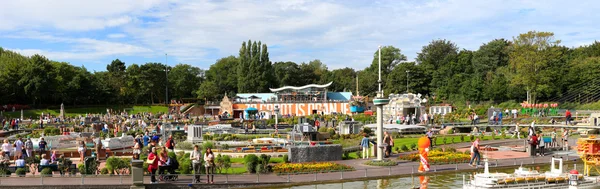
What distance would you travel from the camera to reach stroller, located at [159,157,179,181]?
2030cm

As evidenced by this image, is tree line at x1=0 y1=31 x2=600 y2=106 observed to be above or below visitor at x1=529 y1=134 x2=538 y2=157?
above

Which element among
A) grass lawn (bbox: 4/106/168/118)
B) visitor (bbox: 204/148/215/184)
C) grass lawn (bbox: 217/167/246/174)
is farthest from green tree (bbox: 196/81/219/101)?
visitor (bbox: 204/148/215/184)

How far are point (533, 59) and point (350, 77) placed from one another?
191 feet

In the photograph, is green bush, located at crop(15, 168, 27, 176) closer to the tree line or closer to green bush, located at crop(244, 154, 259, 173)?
green bush, located at crop(244, 154, 259, 173)

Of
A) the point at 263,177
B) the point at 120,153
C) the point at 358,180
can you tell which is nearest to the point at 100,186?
the point at 263,177

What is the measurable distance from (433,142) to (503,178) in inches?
626

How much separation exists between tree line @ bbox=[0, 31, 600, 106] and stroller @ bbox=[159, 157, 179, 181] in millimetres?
63079

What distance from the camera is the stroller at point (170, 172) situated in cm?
2030

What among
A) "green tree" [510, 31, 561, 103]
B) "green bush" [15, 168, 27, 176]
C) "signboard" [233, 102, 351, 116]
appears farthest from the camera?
"signboard" [233, 102, 351, 116]

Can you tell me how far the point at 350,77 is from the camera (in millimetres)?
128250

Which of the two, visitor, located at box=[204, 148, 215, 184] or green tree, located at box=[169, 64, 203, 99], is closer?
visitor, located at box=[204, 148, 215, 184]

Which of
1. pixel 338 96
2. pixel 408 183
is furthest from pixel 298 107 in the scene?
pixel 408 183

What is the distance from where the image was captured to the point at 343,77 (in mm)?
127438

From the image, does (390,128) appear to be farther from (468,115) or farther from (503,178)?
(503,178)
